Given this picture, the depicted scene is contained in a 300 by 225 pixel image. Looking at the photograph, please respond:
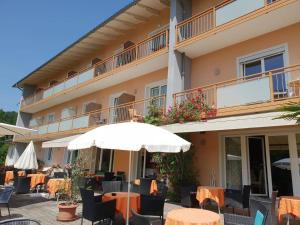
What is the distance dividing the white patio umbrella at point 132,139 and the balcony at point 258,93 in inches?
159

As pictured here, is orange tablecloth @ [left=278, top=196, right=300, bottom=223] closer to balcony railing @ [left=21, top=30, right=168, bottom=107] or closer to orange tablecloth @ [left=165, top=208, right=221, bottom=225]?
orange tablecloth @ [left=165, top=208, right=221, bottom=225]

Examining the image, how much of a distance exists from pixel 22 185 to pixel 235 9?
11903 millimetres

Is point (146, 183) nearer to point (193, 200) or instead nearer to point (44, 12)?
point (193, 200)

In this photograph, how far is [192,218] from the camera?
167 inches

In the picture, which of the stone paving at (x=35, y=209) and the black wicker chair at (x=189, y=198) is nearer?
the stone paving at (x=35, y=209)

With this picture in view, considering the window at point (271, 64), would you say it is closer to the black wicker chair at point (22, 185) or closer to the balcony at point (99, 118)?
the balcony at point (99, 118)

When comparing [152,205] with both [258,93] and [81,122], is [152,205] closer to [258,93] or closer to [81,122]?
[258,93]

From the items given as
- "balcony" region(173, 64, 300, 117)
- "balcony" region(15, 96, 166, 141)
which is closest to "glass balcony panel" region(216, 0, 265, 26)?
"balcony" region(173, 64, 300, 117)

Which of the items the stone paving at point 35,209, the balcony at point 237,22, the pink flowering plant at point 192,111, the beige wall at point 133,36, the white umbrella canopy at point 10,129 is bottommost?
the stone paving at point 35,209

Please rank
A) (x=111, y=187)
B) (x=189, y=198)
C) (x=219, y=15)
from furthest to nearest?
(x=219, y=15), (x=111, y=187), (x=189, y=198)

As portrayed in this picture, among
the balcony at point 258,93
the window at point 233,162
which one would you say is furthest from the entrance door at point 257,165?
the balcony at point 258,93

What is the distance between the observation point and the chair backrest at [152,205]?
616cm

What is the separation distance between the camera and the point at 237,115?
9070mm

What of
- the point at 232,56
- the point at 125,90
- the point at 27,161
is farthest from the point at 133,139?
the point at 125,90
